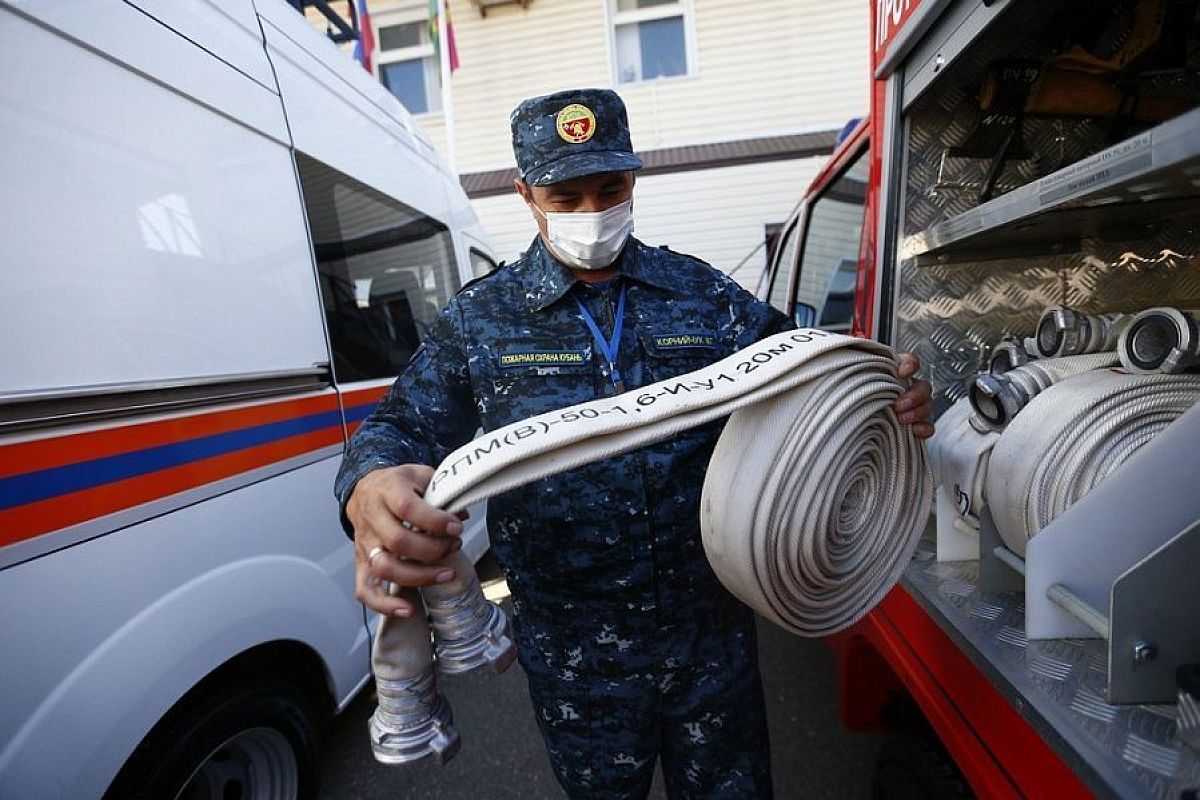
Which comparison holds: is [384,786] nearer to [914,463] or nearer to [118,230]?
[118,230]

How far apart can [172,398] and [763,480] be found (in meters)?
1.54

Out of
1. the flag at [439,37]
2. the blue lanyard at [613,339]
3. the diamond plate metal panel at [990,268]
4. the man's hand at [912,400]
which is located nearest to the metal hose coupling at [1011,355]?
the diamond plate metal panel at [990,268]

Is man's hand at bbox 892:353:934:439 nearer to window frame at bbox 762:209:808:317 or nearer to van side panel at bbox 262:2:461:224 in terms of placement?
window frame at bbox 762:209:808:317

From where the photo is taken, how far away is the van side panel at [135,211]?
1.27 meters

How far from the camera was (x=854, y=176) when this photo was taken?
105 inches

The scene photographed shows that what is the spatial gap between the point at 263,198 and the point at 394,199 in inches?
41.3

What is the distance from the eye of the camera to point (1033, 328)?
2037 millimetres

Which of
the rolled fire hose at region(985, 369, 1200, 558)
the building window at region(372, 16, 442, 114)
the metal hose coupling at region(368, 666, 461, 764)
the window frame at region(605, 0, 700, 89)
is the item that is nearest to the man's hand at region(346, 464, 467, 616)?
the metal hose coupling at region(368, 666, 461, 764)

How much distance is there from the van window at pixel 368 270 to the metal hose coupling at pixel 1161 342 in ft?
7.83

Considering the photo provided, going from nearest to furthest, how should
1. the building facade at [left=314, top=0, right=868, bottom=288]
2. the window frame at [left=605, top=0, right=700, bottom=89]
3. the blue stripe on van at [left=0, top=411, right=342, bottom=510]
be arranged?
the blue stripe on van at [left=0, top=411, right=342, bottom=510]
the building facade at [left=314, top=0, right=868, bottom=288]
the window frame at [left=605, top=0, right=700, bottom=89]

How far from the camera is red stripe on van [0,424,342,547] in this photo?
→ 1250mm

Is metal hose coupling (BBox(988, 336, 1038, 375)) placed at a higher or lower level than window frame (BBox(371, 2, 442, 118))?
lower

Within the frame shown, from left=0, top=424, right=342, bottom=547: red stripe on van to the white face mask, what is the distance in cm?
116

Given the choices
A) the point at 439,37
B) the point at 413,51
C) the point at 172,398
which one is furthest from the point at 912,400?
the point at 413,51
